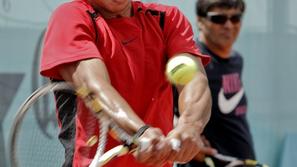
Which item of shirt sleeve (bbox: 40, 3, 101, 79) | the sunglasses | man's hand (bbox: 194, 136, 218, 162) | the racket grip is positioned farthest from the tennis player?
the sunglasses

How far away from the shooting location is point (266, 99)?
5766 mm

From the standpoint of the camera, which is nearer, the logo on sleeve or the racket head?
the racket head

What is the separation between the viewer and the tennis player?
246 centimetres

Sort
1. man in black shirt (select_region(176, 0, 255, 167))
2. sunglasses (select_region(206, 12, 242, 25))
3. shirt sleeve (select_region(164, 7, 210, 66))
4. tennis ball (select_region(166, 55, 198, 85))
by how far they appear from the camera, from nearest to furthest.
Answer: tennis ball (select_region(166, 55, 198, 85)) < shirt sleeve (select_region(164, 7, 210, 66)) < man in black shirt (select_region(176, 0, 255, 167)) < sunglasses (select_region(206, 12, 242, 25))

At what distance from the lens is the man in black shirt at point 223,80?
4.15 m

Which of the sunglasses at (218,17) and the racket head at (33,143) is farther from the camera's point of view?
the sunglasses at (218,17)

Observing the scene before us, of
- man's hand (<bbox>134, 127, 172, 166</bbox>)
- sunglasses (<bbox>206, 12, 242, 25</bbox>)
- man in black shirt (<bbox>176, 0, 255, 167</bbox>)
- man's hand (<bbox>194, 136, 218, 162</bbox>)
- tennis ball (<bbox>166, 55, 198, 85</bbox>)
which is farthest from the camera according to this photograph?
sunglasses (<bbox>206, 12, 242, 25</bbox>)

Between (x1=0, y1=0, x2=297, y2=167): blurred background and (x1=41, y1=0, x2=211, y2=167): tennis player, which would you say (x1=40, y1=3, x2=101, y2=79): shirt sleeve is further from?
(x1=0, y1=0, x2=297, y2=167): blurred background

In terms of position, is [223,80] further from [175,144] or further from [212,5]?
[175,144]

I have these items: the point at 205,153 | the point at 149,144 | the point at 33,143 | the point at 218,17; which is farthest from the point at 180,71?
the point at 218,17

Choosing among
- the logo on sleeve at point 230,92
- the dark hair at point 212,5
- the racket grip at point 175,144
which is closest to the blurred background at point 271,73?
the dark hair at point 212,5

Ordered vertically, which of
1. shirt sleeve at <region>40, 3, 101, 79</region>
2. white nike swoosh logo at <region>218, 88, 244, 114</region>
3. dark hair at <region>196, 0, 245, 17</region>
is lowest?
white nike swoosh logo at <region>218, 88, 244, 114</region>

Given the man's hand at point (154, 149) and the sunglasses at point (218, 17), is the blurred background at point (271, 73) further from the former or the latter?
the man's hand at point (154, 149)

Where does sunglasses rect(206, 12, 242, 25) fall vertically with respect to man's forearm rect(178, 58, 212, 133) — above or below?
below
